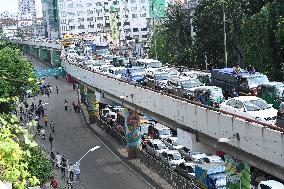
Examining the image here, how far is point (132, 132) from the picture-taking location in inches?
1362

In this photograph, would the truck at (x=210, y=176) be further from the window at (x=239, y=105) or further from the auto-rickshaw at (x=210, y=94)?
the window at (x=239, y=105)

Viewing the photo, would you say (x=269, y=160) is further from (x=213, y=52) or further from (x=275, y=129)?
(x=213, y=52)

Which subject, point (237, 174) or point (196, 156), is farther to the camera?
point (196, 156)

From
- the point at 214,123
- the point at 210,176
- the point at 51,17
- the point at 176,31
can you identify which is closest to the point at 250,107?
the point at 214,123

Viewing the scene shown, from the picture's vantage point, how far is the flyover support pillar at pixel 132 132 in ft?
113

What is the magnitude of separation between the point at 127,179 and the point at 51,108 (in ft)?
102

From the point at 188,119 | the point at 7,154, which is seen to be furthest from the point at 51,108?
the point at 7,154

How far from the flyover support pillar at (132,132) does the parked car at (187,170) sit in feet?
22.5

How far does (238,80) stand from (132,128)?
8592 millimetres

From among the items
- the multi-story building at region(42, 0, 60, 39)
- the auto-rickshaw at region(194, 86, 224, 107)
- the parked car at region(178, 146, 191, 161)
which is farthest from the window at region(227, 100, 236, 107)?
the multi-story building at region(42, 0, 60, 39)

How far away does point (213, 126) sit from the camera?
18.8 m

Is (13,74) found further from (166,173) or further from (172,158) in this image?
(166,173)

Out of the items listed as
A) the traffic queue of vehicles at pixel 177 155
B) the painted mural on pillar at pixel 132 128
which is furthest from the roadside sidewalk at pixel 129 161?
the painted mural on pillar at pixel 132 128

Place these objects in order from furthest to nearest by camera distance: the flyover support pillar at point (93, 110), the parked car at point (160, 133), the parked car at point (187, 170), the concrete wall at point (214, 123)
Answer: the flyover support pillar at point (93, 110) < the parked car at point (160, 133) < the parked car at point (187, 170) < the concrete wall at point (214, 123)
